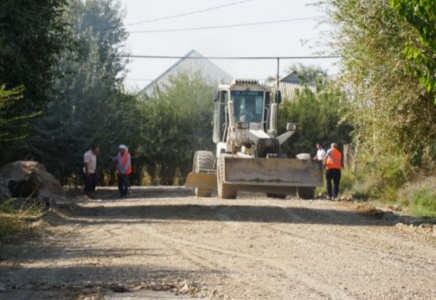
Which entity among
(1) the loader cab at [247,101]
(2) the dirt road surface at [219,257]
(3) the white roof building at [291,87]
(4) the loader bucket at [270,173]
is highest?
(3) the white roof building at [291,87]

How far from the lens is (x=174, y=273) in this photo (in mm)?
10984

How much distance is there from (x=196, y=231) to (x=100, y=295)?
7.29 meters

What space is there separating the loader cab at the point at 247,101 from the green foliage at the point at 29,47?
600 centimetres

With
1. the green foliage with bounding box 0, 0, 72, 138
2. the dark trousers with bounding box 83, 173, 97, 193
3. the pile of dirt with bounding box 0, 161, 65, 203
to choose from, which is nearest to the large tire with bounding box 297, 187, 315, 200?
the dark trousers with bounding box 83, 173, 97, 193

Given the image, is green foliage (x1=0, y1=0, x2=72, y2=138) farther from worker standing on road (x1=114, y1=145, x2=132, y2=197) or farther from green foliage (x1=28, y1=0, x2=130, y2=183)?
green foliage (x1=28, y1=0, x2=130, y2=183)

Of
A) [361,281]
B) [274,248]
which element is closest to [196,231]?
[274,248]

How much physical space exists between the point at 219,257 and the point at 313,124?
109ft

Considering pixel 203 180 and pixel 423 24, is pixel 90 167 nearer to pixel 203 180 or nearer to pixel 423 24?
pixel 203 180

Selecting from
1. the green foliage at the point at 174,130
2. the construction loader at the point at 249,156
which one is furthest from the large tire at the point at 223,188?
the green foliage at the point at 174,130

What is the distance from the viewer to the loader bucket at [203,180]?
26.4m

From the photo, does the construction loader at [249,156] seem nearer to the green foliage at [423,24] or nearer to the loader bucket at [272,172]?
the loader bucket at [272,172]

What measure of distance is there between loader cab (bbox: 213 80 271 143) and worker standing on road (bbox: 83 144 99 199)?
13.1ft

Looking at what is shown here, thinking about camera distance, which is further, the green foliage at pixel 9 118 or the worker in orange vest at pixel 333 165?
the worker in orange vest at pixel 333 165

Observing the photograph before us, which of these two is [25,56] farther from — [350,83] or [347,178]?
[347,178]
